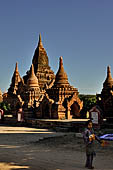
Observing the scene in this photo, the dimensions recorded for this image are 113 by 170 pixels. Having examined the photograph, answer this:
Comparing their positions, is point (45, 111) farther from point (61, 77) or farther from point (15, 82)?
point (15, 82)

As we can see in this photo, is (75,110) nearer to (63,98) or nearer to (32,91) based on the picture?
(63,98)

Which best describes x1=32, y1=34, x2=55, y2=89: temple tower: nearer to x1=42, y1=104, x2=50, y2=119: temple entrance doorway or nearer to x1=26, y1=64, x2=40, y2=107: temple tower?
x1=26, y1=64, x2=40, y2=107: temple tower

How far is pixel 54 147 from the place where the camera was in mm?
12883

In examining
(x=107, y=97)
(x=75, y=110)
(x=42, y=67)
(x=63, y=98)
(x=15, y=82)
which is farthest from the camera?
(x=15, y=82)

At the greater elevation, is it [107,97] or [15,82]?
[15,82]

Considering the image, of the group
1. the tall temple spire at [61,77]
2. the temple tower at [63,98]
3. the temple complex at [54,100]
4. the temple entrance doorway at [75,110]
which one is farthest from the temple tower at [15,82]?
the temple entrance doorway at [75,110]

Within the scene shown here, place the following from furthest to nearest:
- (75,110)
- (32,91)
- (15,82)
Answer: (15,82) < (32,91) < (75,110)

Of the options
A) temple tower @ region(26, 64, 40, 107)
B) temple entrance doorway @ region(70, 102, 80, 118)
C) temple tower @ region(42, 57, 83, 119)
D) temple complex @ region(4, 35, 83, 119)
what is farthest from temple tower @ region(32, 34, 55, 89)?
temple entrance doorway @ region(70, 102, 80, 118)

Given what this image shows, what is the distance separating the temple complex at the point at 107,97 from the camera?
30.8 meters

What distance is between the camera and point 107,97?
1266 inches

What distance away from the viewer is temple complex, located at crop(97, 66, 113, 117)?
101 feet

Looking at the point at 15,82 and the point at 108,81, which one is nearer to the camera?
the point at 108,81

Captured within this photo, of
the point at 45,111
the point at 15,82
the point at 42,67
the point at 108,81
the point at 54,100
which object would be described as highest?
the point at 42,67

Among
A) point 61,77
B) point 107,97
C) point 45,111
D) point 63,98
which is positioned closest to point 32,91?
point 61,77
